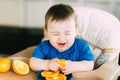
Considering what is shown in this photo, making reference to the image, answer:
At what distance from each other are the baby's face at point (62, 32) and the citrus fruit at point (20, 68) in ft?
0.61

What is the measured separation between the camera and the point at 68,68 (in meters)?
1.29

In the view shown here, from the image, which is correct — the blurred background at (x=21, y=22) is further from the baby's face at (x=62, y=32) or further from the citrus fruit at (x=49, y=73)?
the citrus fruit at (x=49, y=73)

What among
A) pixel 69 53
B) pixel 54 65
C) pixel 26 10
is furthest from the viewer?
pixel 26 10

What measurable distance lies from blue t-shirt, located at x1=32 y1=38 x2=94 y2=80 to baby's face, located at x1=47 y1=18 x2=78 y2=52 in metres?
0.05

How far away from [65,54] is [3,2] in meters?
1.09

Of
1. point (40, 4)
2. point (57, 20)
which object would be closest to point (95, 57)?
point (57, 20)

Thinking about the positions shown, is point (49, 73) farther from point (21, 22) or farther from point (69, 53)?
point (21, 22)

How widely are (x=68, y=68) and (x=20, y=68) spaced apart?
254mm

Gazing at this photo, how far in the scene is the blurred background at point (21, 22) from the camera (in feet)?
7.24

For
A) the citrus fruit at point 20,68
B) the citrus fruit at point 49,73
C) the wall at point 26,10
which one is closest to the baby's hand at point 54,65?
the citrus fruit at point 49,73

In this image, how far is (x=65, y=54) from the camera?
1.39m

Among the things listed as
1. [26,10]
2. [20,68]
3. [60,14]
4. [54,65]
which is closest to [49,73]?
[54,65]

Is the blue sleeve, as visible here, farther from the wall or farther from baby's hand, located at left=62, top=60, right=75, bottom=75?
the wall

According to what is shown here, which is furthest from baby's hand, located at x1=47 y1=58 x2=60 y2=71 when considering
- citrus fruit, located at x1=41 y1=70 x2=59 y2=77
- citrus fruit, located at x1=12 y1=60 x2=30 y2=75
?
citrus fruit, located at x1=12 y1=60 x2=30 y2=75
